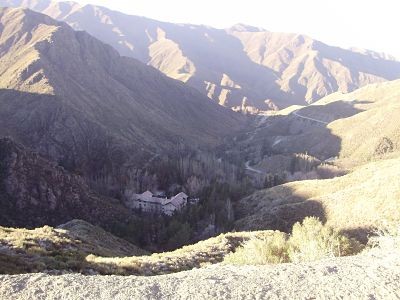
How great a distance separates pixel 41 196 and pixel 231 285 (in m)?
69.2

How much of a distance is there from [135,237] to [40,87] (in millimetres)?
109217

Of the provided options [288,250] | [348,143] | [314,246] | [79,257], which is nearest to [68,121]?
[348,143]

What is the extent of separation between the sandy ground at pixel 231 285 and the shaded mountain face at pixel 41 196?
58.5 meters

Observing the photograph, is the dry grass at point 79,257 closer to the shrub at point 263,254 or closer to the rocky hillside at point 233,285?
the shrub at point 263,254

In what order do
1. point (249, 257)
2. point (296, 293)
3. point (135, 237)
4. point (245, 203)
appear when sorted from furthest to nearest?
point (245, 203), point (135, 237), point (249, 257), point (296, 293)

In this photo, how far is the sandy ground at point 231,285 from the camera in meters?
14.6

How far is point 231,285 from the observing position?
49.8 feet

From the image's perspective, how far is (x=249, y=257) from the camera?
71.6 ft

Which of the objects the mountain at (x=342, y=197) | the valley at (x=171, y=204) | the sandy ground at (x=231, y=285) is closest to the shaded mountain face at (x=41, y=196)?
the valley at (x=171, y=204)

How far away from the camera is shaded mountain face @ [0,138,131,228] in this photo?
7394 cm

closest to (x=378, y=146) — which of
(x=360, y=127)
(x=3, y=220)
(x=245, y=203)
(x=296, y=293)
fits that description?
(x=360, y=127)

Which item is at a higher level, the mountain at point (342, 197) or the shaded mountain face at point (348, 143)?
the mountain at point (342, 197)

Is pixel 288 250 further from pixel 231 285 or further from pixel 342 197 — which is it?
pixel 342 197

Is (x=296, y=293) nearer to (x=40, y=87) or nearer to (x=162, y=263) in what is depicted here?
(x=162, y=263)
